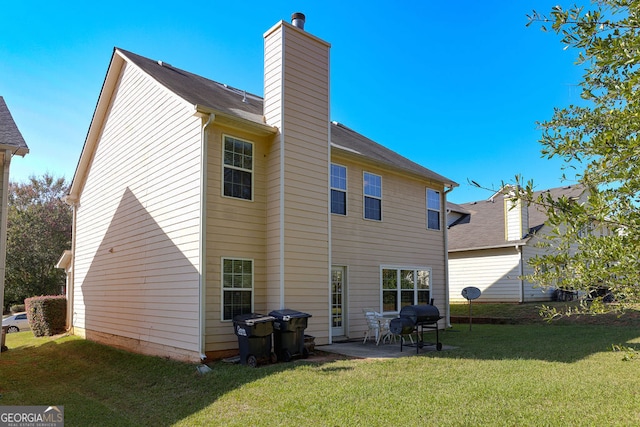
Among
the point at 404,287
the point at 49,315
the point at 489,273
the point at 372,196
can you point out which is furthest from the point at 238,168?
the point at 489,273

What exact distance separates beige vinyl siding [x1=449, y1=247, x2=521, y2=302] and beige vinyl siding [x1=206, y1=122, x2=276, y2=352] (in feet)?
45.0

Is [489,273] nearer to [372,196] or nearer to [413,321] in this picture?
[372,196]

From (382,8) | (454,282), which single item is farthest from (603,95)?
(454,282)

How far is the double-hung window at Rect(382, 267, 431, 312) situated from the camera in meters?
13.7

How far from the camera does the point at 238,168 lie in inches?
415

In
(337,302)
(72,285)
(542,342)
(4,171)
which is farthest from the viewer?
(72,285)

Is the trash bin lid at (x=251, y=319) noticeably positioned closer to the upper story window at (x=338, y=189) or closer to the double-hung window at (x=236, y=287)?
the double-hung window at (x=236, y=287)

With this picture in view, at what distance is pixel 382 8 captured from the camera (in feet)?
44.8

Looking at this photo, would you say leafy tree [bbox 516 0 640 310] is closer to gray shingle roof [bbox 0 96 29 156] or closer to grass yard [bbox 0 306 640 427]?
grass yard [bbox 0 306 640 427]

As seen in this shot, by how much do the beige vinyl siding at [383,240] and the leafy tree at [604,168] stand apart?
9.51m

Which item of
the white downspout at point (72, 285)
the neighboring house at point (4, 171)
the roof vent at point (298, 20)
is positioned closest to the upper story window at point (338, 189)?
the roof vent at point (298, 20)

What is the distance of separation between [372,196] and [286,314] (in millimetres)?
5448

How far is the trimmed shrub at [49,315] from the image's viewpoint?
17.0 m

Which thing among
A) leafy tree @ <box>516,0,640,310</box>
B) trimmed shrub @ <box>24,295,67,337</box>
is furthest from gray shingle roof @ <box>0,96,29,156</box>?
trimmed shrub @ <box>24,295,67,337</box>
